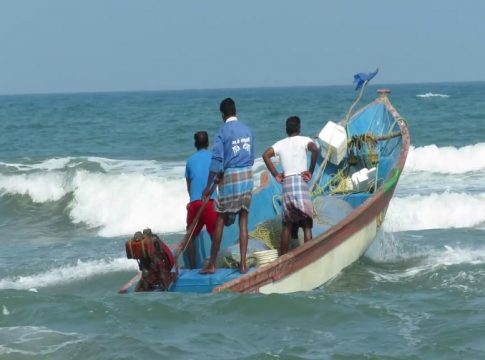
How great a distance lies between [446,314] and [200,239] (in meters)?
2.43

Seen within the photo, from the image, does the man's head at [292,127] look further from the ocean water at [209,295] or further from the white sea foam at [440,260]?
the white sea foam at [440,260]

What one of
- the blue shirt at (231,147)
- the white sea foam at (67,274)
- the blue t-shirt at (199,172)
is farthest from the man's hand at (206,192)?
the white sea foam at (67,274)

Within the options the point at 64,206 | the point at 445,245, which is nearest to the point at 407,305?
the point at 445,245

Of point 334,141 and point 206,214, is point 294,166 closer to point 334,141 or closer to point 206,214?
→ point 206,214

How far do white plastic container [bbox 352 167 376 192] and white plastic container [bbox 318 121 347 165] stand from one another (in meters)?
0.51

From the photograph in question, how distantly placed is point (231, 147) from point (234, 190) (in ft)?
1.22

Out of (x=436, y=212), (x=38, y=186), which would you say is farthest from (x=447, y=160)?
(x=38, y=186)

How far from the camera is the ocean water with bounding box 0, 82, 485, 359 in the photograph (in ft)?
23.3

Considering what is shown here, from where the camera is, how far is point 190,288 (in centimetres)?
805

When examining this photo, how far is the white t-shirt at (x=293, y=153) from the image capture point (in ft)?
27.1

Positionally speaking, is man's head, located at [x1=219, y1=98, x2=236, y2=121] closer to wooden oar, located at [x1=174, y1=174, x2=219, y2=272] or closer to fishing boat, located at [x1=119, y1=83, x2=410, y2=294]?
wooden oar, located at [x1=174, y1=174, x2=219, y2=272]

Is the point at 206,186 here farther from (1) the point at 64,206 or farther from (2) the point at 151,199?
(1) the point at 64,206

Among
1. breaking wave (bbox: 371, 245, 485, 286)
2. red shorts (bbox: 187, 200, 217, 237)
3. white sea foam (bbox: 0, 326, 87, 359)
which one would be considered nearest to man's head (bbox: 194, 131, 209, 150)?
red shorts (bbox: 187, 200, 217, 237)

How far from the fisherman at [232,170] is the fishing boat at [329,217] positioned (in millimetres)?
275
